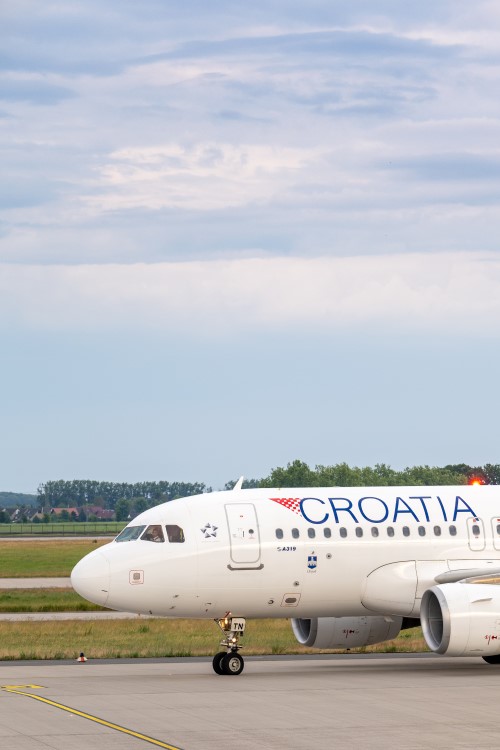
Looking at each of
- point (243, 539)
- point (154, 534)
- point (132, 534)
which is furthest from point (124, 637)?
point (243, 539)

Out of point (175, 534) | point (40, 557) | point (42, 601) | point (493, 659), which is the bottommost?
point (493, 659)

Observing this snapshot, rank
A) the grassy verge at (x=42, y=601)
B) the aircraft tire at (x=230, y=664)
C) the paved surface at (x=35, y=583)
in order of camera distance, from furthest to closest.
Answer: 1. the paved surface at (x=35, y=583)
2. the grassy verge at (x=42, y=601)
3. the aircraft tire at (x=230, y=664)

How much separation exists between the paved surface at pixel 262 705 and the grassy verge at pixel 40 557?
147 feet

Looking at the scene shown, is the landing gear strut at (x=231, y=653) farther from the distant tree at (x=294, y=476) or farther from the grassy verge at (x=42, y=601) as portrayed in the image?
the distant tree at (x=294, y=476)

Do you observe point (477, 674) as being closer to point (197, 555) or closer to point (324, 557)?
point (324, 557)

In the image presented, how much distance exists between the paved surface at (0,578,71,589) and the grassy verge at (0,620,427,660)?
18035mm

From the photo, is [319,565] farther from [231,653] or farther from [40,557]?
[40,557]

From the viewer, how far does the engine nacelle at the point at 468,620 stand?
29.0 metres

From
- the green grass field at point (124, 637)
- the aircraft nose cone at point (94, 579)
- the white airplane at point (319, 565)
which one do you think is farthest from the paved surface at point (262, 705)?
the green grass field at point (124, 637)

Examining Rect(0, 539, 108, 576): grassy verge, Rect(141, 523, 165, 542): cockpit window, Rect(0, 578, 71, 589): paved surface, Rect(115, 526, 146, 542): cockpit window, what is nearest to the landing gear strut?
Rect(141, 523, 165, 542): cockpit window

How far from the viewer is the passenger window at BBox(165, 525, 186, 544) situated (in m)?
30.8

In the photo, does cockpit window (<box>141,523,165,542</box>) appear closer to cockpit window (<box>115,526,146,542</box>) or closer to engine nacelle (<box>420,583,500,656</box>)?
cockpit window (<box>115,526,146,542</box>)

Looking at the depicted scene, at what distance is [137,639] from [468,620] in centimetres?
1419

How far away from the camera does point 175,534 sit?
101 feet
